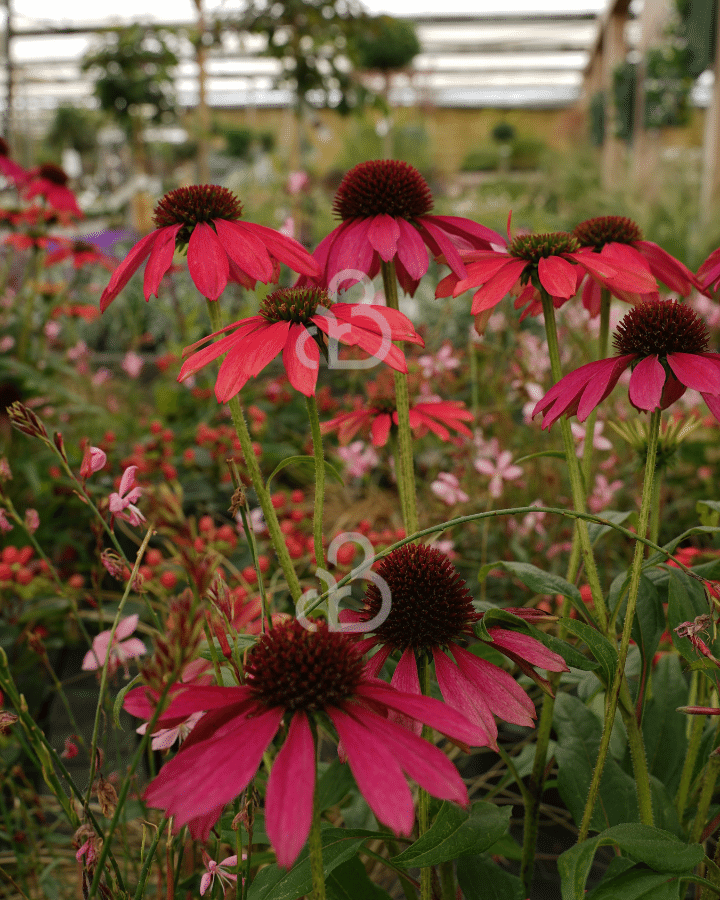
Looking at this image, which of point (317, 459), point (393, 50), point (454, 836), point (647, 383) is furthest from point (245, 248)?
point (393, 50)

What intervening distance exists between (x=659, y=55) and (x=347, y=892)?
A: 605cm

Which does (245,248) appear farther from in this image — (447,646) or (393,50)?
(393,50)

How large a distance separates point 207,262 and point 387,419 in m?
0.24

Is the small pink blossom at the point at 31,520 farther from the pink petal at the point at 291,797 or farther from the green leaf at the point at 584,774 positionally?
the green leaf at the point at 584,774

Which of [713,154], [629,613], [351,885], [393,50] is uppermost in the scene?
[393,50]

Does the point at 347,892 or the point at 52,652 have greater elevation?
the point at 347,892

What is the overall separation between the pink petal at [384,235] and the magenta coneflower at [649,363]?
0.45ft

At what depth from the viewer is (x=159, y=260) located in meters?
0.45

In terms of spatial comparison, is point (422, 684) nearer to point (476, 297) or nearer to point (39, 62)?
point (476, 297)

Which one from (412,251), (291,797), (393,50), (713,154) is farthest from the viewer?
(393,50)

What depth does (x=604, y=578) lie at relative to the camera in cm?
110

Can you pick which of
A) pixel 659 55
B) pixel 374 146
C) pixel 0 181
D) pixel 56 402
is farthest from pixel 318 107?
pixel 374 146

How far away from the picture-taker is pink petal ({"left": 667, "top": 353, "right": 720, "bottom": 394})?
0.39 m

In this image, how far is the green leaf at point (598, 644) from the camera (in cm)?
41
